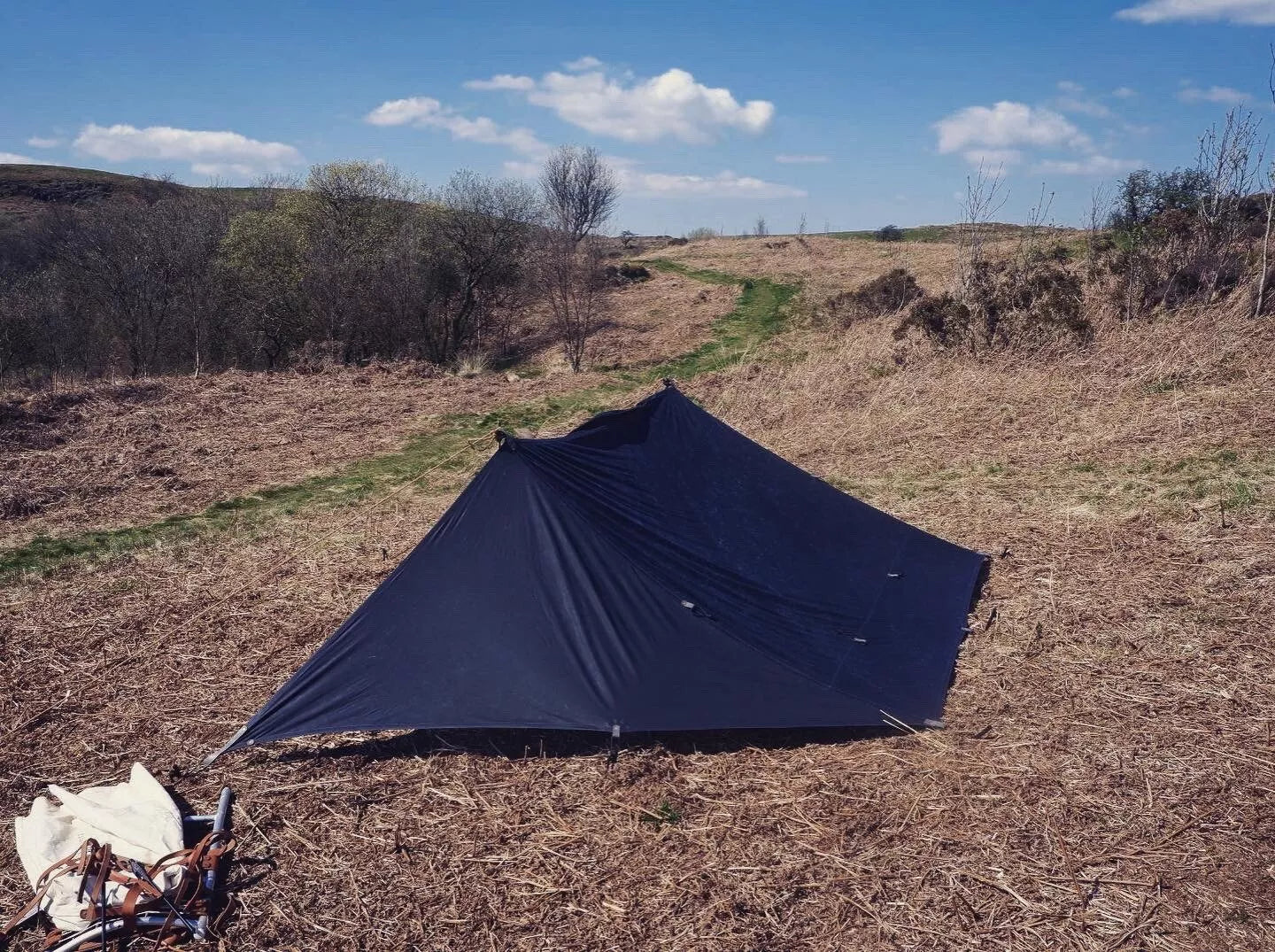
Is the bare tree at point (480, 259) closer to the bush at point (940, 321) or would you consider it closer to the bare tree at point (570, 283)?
the bare tree at point (570, 283)

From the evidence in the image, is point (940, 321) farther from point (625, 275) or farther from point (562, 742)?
point (625, 275)

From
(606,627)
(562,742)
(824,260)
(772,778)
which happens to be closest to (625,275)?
(824,260)

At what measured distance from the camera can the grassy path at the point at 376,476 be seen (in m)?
8.26

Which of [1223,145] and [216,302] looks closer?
[1223,145]

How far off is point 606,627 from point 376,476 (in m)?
7.20

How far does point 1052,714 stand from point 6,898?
212 inches

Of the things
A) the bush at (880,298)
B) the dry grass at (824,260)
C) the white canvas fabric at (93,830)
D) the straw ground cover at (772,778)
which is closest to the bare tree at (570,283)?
the bush at (880,298)

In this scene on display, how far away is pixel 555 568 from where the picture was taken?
4.98 m

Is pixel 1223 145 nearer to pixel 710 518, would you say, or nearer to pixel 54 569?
pixel 710 518

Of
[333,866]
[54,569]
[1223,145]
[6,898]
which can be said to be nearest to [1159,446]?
[1223,145]

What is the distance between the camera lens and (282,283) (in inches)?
1037

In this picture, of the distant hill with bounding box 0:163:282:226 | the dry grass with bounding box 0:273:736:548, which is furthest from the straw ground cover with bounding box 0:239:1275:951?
the distant hill with bounding box 0:163:282:226

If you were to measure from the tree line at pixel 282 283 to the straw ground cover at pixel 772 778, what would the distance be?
60.0 feet

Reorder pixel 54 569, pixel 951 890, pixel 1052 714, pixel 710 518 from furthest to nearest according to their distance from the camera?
pixel 54 569, pixel 710 518, pixel 1052 714, pixel 951 890
